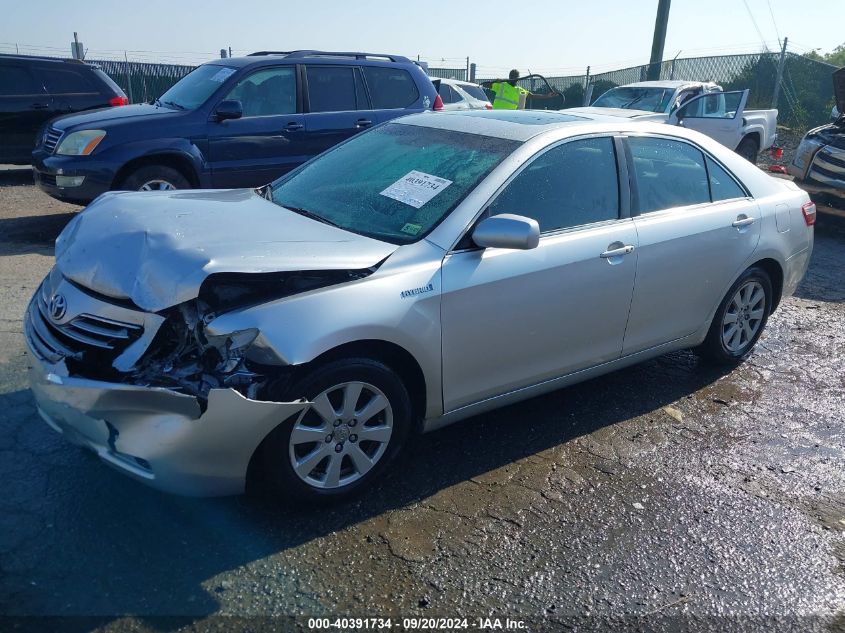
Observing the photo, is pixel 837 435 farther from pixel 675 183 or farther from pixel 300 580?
pixel 300 580

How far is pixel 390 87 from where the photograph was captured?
8.92 m

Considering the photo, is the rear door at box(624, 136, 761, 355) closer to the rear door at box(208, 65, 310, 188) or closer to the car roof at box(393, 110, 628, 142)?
the car roof at box(393, 110, 628, 142)

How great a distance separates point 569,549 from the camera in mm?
3186

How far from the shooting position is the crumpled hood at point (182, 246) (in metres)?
2.98

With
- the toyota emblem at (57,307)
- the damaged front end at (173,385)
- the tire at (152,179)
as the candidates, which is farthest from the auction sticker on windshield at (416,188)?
the tire at (152,179)

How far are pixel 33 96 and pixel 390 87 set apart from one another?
5.24 metres

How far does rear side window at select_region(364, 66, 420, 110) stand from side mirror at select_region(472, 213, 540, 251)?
5.77 m

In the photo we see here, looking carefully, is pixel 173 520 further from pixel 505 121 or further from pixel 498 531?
pixel 505 121

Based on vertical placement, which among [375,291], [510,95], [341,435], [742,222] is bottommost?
[510,95]

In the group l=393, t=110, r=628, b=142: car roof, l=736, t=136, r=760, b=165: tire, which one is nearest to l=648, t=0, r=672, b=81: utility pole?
l=736, t=136, r=760, b=165: tire

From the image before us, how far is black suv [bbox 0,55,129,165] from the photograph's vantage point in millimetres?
10367

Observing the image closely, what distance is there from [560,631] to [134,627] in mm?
1487

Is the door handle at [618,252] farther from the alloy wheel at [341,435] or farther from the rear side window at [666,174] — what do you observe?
the alloy wheel at [341,435]

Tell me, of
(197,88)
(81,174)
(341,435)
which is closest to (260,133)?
(197,88)
